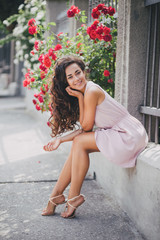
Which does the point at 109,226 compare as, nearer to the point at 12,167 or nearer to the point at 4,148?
the point at 12,167

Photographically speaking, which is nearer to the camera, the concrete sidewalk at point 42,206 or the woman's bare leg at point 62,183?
the concrete sidewalk at point 42,206

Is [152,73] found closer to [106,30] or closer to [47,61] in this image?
[106,30]

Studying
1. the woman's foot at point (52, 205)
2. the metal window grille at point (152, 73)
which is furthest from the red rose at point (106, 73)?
the woman's foot at point (52, 205)

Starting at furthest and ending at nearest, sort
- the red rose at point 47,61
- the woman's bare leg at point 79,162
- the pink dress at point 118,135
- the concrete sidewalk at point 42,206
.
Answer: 1. the red rose at point 47,61
2. the woman's bare leg at point 79,162
3. the pink dress at point 118,135
4. the concrete sidewalk at point 42,206

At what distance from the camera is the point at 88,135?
2949 millimetres

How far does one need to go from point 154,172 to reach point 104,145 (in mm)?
590

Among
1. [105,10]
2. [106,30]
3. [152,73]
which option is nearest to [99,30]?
[106,30]

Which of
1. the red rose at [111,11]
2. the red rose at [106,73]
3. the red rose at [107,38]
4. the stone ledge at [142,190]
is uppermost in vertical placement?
the red rose at [111,11]

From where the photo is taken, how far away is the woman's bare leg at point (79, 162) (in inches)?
113

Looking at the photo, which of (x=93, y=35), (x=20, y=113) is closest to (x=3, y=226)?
(x=93, y=35)

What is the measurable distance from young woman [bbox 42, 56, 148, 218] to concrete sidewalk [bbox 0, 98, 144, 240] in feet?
0.62

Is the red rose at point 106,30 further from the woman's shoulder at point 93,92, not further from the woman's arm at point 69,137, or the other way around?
the woman's arm at point 69,137

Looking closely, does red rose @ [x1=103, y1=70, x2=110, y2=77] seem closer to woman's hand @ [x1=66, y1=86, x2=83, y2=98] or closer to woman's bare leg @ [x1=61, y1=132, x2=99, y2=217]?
woman's hand @ [x1=66, y1=86, x2=83, y2=98]

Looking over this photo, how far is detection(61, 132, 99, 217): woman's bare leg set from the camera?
288 cm
